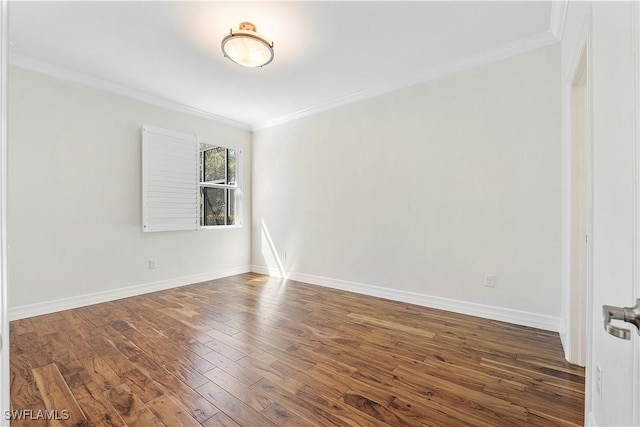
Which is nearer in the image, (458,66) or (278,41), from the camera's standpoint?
(278,41)

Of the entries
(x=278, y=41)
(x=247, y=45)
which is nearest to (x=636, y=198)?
(x=247, y=45)

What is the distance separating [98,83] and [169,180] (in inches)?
53.0

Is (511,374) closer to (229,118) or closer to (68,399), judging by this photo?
(68,399)

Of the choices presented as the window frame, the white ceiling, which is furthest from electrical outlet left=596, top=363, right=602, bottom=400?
the window frame

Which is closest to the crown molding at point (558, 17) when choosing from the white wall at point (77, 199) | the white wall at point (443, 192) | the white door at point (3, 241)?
the white wall at point (443, 192)

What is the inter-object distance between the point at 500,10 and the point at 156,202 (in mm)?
4244

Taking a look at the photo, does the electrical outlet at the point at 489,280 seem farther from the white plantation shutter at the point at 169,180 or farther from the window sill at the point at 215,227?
the white plantation shutter at the point at 169,180

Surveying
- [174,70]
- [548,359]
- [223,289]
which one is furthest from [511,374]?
[174,70]

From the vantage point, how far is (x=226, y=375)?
6.08 ft

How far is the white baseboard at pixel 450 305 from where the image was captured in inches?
101

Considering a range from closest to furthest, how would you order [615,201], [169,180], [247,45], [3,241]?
[3,241], [615,201], [247,45], [169,180]

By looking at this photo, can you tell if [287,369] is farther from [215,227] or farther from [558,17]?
[558,17]

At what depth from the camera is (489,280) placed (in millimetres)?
2822

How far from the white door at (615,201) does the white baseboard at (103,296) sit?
171 inches
